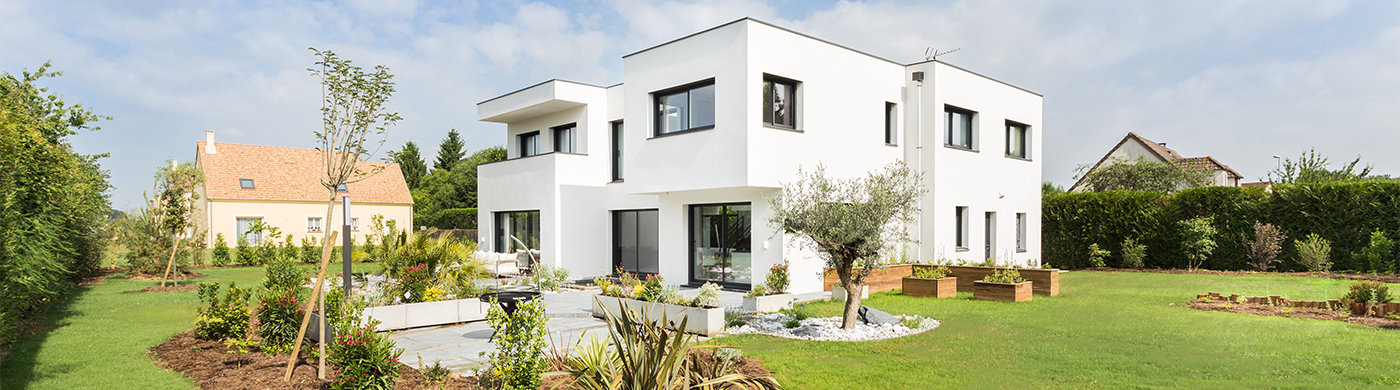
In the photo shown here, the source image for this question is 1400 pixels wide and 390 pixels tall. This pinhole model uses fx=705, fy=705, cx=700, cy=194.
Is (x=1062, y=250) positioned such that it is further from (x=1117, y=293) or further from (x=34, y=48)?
(x=34, y=48)

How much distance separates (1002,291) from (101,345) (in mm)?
13097

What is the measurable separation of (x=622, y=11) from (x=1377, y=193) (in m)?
18.8

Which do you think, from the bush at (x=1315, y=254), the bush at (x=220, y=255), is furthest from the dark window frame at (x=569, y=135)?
the bush at (x=1315, y=254)

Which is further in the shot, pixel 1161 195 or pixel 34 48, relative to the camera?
pixel 1161 195

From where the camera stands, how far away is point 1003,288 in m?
12.5

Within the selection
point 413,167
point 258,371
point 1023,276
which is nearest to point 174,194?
point 258,371

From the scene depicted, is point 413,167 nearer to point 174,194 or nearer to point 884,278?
point 174,194

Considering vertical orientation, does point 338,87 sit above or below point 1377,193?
above

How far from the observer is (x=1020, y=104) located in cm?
1938

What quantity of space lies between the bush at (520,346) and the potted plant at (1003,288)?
31.1ft

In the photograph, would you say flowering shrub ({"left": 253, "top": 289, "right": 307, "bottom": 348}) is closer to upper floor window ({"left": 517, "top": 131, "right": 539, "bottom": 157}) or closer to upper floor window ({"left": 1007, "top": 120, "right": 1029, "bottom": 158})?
upper floor window ({"left": 517, "top": 131, "right": 539, "bottom": 157})

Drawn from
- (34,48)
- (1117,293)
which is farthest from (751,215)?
(34,48)

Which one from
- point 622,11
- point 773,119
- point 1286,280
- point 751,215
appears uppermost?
point 622,11

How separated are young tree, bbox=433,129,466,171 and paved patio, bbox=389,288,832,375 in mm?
46516
